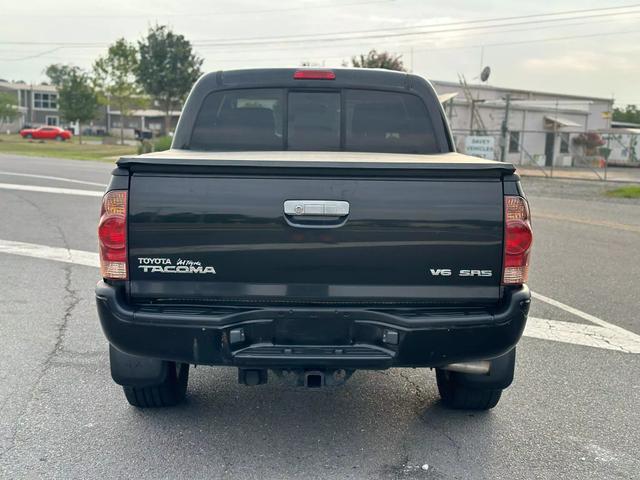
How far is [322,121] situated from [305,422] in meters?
2.15

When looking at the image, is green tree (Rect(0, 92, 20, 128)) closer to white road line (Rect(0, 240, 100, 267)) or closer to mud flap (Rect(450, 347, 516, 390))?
white road line (Rect(0, 240, 100, 267))

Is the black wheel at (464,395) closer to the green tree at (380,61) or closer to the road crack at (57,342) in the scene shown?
the road crack at (57,342)

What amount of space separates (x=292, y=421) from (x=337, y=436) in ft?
1.08

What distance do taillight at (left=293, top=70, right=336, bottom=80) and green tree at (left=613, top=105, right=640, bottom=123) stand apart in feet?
323

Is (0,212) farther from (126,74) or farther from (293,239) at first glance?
(126,74)

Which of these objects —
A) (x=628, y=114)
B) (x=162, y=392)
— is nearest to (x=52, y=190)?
(x=162, y=392)

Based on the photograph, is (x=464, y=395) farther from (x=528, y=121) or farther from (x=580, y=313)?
(x=528, y=121)

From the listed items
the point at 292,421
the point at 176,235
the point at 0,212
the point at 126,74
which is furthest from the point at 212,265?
the point at 126,74

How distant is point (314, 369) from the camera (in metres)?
3.53

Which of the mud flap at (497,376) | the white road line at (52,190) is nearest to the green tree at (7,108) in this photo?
the white road line at (52,190)

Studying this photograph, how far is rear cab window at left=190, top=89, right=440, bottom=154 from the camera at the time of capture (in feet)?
16.8

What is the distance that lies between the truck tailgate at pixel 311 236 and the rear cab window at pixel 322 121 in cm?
176

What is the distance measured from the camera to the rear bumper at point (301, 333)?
343 cm

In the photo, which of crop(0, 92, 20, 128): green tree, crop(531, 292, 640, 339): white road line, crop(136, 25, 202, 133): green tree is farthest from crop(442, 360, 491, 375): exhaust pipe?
crop(0, 92, 20, 128): green tree
